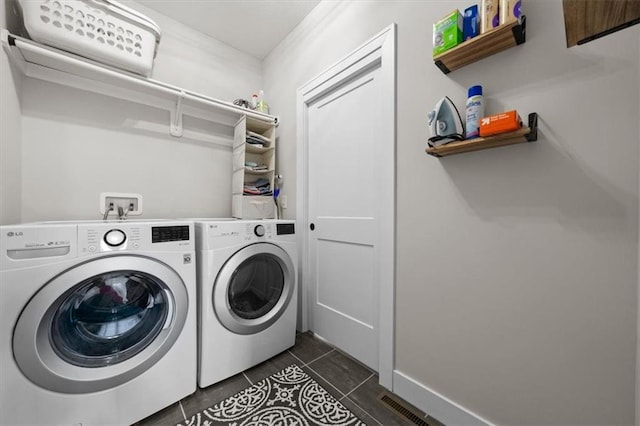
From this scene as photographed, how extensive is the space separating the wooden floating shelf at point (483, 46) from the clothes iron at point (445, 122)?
17 cm

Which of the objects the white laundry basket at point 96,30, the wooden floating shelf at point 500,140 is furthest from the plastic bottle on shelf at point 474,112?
the white laundry basket at point 96,30

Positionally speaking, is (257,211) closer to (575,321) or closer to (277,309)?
(277,309)

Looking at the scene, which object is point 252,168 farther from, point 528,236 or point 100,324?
point 528,236

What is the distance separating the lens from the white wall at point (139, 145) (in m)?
1.43

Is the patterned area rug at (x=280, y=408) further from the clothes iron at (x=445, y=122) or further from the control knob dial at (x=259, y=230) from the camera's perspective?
the clothes iron at (x=445, y=122)

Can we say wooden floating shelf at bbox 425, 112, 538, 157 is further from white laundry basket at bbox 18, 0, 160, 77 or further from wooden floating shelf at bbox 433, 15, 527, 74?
white laundry basket at bbox 18, 0, 160, 77

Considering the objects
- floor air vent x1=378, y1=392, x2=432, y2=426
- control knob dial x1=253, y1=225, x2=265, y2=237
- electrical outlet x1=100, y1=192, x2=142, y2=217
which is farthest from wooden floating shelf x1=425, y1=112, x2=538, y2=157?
electrical outlet x1=100, y1=192, x2=142, y2=217

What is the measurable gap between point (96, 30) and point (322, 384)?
233 centimetres

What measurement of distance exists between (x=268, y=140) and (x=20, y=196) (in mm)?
1540

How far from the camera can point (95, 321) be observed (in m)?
1.06

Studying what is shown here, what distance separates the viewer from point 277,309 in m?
1.58

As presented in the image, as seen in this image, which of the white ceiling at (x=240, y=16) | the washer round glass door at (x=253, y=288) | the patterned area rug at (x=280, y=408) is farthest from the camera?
the white ceiling at (x=240, y=16)

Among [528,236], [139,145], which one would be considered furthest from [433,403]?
[139,145]

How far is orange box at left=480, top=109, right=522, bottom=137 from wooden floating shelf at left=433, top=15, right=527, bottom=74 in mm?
297
